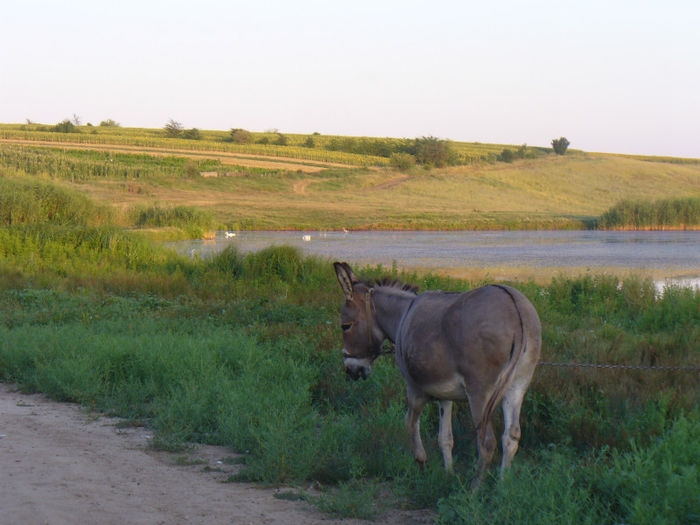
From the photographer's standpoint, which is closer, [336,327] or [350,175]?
[336,327]

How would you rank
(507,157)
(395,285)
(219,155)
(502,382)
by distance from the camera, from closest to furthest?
(502,382) → (395,285) → (219,155) → (507,157)

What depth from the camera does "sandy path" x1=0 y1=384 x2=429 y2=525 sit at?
5.13 m

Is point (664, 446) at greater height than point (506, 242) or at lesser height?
greater

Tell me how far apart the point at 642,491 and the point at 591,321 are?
312 inches

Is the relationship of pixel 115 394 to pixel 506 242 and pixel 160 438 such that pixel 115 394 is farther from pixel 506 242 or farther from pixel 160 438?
pixel 506 242

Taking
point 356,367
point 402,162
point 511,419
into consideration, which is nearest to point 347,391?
point 356,367

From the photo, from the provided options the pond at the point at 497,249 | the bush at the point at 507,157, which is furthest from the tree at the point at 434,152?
the pond at the point at 497,249

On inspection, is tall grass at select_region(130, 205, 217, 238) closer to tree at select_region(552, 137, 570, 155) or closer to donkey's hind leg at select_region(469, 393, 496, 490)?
donkey's hind leg at select_region(469, 393, 496, 490)

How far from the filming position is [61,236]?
71.8ft

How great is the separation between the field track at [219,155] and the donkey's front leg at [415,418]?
238ft

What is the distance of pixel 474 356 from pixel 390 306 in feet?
3.92

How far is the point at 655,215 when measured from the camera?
4928 centimetres

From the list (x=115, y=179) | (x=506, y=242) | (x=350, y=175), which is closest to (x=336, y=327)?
(x=506, y=242)

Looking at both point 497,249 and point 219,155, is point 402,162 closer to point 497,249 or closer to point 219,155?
point 219,155
